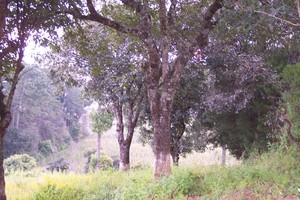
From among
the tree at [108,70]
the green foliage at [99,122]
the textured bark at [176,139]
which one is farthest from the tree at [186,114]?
the green foliage at [99,122]

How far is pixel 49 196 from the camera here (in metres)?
7.16

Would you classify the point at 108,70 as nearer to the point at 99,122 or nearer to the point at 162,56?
the point at 162,56

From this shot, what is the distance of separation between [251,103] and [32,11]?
22.1 ft

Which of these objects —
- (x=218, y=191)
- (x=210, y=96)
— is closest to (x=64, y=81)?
(x=210, y=96)

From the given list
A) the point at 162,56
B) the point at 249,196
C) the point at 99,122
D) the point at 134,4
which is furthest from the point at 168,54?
the point at 99,122

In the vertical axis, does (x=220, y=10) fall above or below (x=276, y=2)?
above

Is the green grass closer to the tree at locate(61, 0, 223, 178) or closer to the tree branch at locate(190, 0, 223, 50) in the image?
the tree at locate(61, 0, 223, 178)

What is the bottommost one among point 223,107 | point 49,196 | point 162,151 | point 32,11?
point 49,196

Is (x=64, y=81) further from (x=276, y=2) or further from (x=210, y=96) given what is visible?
(x=276, y=2)

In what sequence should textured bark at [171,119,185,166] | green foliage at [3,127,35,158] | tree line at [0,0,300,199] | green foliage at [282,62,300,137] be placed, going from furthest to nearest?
green foliage at [3,127,35,158]
textured bark at [171,119,185,166]
green foliage at [282,62,300,137]
tree line at [0,0,300,199]

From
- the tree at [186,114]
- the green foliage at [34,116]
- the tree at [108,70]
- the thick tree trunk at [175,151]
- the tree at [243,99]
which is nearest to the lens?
the tree at [243,99]

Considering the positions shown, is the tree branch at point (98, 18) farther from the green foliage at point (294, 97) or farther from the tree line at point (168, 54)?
the green foliage at point (294, 97)

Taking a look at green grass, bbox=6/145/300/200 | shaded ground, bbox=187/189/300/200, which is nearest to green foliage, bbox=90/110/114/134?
green grass, bbox=6/145/300/200

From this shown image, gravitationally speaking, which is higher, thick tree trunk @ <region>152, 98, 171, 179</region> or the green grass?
thick tree trunk @ <region>152, 98, 171, 179</region>
